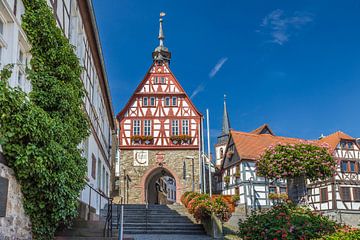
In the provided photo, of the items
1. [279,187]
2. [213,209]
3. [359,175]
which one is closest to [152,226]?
[213,209]

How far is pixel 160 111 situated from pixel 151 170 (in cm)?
427

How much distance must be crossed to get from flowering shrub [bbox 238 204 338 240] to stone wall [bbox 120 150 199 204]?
19.6 m

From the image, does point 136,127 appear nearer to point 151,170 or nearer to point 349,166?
point 151,170

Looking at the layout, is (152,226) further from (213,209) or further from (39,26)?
(39,26)

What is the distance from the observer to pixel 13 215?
20.0 ft

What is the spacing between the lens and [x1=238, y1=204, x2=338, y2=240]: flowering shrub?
27.4 ft

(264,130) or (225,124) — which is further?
(225,124)

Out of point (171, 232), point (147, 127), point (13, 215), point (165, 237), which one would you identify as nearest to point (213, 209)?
point (171, 232)

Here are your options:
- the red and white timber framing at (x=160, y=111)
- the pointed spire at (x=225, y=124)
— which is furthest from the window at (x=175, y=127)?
the pointed spire at (x=225, y=124)

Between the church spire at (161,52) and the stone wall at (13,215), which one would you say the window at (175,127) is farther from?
the stone wall at (13,215)

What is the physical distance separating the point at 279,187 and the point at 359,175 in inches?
226

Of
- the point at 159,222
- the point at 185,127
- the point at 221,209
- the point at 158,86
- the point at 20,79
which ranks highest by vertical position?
the point at 158,86

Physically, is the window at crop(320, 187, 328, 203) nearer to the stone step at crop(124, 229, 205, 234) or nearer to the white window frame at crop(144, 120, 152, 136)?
the white window frame at crop(144, 120, 152, 136)

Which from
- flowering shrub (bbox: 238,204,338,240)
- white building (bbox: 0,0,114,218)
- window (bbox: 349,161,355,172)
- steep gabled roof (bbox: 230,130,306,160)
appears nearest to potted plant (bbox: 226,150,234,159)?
steep gabled roof (bbox: 230,130,306,160)
